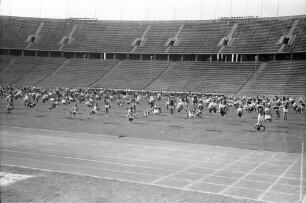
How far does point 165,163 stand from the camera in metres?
14.6

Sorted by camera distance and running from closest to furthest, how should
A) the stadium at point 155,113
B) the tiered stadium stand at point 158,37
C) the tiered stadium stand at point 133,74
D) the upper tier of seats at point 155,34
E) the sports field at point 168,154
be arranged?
the sports field at point 168,154 → the stadium at point 155,113 → the upper tier of seats at point 155,34 → the tiered stadium stand at point 133,74 → the tiered stadium stand at point 158,37

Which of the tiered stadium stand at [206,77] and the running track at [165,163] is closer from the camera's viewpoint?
the running track at [165,163]

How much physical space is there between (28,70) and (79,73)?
966 centimetres

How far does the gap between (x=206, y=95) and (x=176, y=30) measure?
20507mm

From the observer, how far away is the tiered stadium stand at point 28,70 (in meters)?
61.2

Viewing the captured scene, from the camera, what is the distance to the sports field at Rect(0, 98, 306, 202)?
11578 millimetres

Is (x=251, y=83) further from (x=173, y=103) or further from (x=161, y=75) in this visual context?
(x=173, y=103)

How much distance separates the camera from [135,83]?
55.6 meters

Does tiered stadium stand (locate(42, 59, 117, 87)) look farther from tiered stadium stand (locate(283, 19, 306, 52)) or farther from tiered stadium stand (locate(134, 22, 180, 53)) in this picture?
tiered stadium stand (locate(283, 19, 306, 52))

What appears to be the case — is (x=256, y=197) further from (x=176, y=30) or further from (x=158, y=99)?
(x=176, y=30)

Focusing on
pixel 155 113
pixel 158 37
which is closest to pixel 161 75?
pixel 158 37

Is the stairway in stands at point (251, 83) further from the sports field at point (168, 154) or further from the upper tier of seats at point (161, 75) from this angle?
the sports field at point (168, 154)

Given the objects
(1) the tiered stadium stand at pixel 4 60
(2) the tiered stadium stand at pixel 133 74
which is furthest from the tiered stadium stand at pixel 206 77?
(1) the tiered stadium stand at pixel 4 60

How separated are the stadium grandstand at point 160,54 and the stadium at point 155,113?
0.63 ft
